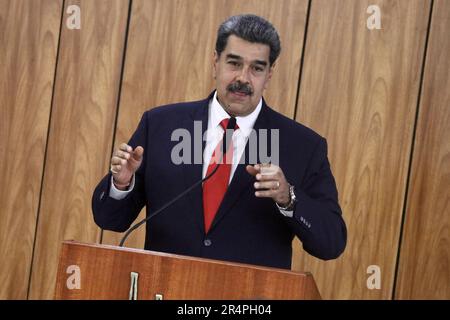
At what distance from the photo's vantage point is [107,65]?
2809 mm

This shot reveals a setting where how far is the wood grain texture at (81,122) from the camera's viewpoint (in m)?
2.81

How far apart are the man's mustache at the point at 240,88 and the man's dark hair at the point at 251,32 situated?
98 millimetres

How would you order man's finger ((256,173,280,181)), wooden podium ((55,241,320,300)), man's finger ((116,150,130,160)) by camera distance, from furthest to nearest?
man's finger ((116,150,130,160)) < man's finger ((256,173,280,181)) < wooden podium ((55,241,320,300))

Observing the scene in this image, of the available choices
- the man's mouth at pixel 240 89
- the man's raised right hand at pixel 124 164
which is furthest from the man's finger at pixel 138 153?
the man's mouth at pixel 240 89

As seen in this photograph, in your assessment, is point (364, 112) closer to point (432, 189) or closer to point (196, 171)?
point (432, 189)

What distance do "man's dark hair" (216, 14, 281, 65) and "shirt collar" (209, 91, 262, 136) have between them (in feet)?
0.40

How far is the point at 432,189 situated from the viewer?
2.66 metres

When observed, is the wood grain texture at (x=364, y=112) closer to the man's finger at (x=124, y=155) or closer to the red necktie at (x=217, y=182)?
the red necktie at (x=217, y=182)

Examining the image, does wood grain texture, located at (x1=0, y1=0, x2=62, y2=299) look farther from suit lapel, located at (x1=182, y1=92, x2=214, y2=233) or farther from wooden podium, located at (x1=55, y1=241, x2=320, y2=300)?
wooden podium, located at (x1=55, y1=241, x2=320, y2=300)

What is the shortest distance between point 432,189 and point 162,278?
166 centimetres

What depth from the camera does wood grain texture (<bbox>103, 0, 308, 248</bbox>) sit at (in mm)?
2732

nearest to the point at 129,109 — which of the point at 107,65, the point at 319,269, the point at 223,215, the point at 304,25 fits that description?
the point at 107,65

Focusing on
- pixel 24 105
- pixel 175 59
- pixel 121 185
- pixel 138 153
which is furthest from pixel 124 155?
pixel 24 105

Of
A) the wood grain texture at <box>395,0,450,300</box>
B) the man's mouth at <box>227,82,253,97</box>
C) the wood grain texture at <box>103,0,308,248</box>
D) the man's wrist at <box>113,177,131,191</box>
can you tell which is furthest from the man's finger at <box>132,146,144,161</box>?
the wood grain texture at <box>395,0,450,300</box>
